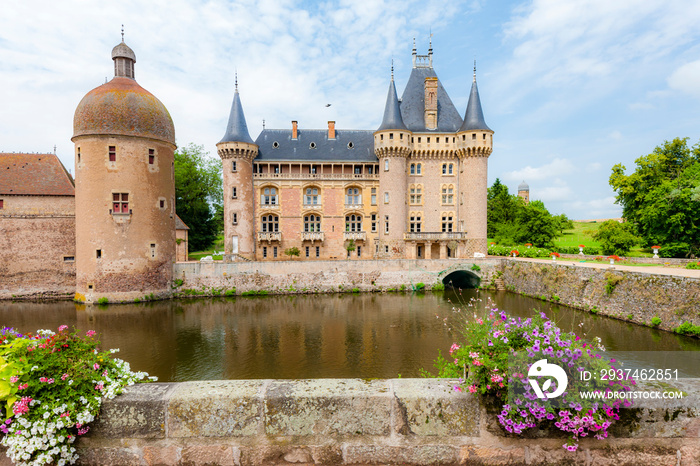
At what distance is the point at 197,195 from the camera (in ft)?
143

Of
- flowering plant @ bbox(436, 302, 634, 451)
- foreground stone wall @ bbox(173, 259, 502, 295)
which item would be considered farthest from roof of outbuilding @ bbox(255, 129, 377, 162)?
flowering plant @ bbox(436, 302, 634, 451)

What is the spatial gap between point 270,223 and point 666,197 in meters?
34.6

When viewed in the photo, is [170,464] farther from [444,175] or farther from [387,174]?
[444,175]

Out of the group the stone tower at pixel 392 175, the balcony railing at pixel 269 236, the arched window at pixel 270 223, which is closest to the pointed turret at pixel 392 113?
the stone tower at pixel 392 175

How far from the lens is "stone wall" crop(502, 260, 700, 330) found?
1549 cm

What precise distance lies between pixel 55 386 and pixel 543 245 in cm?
4649

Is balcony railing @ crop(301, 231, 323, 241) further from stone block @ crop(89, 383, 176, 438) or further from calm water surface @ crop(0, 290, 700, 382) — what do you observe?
stone block @ crop(89, 383, 176, 438)

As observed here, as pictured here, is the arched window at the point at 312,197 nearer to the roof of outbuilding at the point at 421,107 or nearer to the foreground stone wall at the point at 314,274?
the foreground stone wall at the point at 314,274

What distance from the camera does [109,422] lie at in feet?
8.29

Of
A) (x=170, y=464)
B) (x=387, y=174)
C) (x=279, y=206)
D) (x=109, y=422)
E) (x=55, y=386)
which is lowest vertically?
(x=170, y=464)

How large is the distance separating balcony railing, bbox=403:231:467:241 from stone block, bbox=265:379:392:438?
32318 mm

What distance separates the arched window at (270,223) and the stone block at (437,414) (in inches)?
1335

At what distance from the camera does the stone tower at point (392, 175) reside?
34.1 metres

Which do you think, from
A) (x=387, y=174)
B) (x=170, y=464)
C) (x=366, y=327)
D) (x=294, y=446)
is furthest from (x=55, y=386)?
(x=387, y=174)
